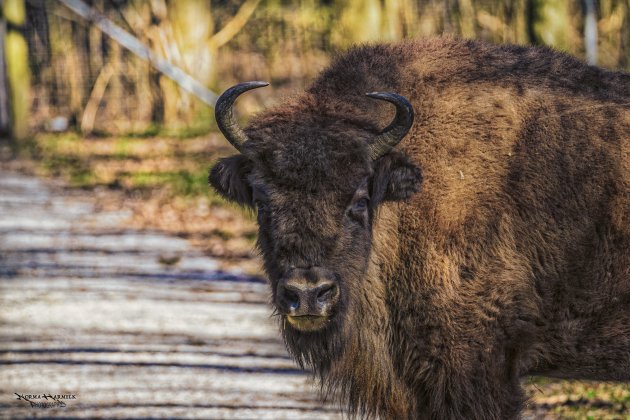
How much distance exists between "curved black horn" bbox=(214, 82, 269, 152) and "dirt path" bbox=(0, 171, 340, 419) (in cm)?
248

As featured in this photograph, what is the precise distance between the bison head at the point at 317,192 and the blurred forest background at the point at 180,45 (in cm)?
1098

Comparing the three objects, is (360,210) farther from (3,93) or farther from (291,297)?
(3,93)

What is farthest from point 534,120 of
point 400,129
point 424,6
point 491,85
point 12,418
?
point 424,6

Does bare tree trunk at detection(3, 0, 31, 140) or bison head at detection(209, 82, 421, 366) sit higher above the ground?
bare tree trunk at detection(3, 0, 31, 140)

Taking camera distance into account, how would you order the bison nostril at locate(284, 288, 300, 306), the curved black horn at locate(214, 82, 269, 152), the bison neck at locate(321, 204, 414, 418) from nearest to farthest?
1. the bison nostril at locate(284, 288, 300, 306)
2. the curved black horn at locate(214, 82, 269, 152)
3. the bison neck at locate(321, 204, 414, 418)

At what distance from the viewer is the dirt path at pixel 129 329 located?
24.9ft

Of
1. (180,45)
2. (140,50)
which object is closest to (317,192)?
(140,50)

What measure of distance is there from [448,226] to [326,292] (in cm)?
92

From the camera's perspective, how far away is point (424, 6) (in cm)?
1825

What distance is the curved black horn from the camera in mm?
5734

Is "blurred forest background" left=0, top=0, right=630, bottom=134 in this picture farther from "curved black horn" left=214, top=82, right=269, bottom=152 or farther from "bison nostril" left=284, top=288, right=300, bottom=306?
"bison nostril" left=284, top=288, right=300, bottom=306

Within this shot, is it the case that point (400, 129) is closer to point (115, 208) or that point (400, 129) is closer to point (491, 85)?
point (491, 85)

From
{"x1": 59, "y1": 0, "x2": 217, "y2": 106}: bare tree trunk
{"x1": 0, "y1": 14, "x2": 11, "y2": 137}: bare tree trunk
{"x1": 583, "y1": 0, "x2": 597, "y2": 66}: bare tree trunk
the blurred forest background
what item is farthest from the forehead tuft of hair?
{"x1": 0, "y1": 14, "x2": 11, "y2": 137}: bare tree trunk

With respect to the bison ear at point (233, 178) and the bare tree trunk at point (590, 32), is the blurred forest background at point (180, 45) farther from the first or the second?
the bison ear at point (233, 178)
